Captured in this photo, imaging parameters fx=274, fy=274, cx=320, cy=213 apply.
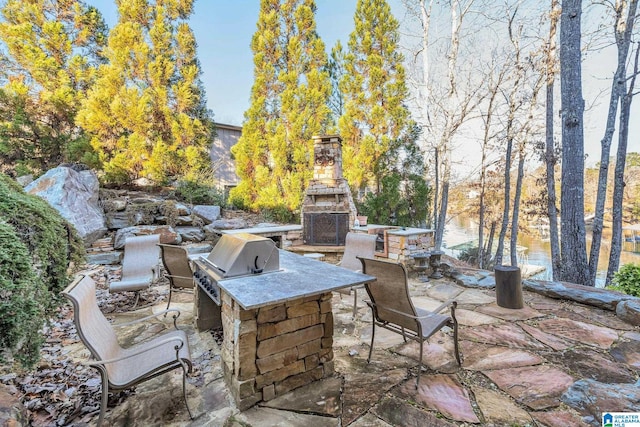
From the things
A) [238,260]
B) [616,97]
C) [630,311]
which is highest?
[616,97]

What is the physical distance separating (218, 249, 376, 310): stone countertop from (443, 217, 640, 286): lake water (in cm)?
1083

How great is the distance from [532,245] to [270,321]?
18.9 metres

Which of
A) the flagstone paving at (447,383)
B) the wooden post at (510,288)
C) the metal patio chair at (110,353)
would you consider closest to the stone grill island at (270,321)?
the flagstone paving at (447,383)

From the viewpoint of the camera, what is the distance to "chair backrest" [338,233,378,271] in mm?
3482

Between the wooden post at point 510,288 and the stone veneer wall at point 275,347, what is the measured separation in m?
2.52

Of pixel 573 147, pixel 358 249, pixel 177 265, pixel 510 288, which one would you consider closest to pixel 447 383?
pixel 358 249

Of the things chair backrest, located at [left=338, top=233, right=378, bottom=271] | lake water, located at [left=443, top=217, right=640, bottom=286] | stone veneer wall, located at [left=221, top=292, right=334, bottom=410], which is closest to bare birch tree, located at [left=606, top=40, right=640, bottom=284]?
chair backrest, located at [left=338, top=233, right=378, bottom=271]

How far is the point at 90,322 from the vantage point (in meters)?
1.61

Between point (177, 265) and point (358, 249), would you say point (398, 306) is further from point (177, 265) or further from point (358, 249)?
point (177, 265)

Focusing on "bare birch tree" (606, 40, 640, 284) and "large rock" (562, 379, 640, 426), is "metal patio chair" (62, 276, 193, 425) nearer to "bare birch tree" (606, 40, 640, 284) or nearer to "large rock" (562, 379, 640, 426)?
"large rock" (562, 379, 640, 426)

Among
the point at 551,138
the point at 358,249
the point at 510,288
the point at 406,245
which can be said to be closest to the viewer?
the point at 510,288

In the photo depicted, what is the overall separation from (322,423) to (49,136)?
10266 mm

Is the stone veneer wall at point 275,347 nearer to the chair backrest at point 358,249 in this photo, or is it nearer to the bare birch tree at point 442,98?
the chair backrest at point 358,249

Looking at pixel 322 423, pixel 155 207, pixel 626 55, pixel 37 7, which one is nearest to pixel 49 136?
pixel 37 7
